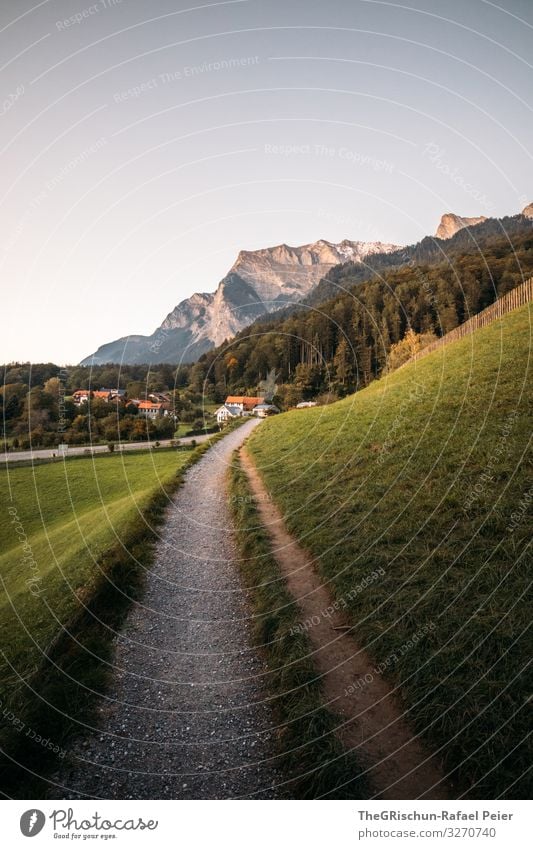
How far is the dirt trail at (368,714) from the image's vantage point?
173 inches

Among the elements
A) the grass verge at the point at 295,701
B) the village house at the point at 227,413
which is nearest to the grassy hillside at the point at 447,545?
the grass verge at the point at 295,701

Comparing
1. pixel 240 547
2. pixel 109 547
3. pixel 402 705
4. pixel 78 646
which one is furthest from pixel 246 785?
pixel 109 547

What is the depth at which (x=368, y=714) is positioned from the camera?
533 centimetres

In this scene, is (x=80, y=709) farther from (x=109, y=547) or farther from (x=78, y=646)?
(x=109, y=547)

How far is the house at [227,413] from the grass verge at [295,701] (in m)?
43.9

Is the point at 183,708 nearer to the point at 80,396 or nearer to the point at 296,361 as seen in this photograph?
the point at 80,396

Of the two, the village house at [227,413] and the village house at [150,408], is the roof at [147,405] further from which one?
the village house at [227,413]

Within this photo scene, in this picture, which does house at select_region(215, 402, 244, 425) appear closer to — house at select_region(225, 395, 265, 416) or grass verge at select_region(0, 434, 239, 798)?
house at select_region(225, 395, 265, 416)

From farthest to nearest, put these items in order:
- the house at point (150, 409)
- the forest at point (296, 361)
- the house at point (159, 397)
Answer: the house at point (150, 409) → the house at point (159, 397) → the forest at point (296, 361)

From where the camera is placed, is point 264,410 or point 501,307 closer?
point 501,307

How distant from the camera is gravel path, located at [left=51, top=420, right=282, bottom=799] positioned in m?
4.63

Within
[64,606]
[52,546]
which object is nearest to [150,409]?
[52,546]

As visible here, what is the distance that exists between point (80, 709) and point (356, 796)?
4.16m

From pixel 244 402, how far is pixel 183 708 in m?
56.6
